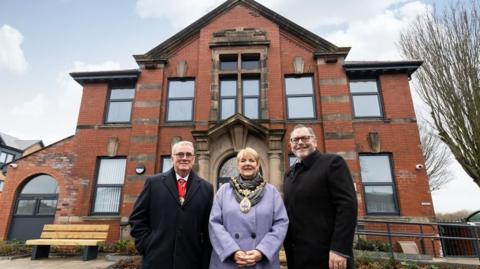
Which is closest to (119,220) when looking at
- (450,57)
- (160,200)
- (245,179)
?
(160,200)

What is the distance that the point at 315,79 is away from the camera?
10547 mm

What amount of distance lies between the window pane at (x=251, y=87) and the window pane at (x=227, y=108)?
650mm

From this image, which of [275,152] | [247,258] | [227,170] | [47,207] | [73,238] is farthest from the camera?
[47,207]

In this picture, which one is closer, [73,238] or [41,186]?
[73,238]

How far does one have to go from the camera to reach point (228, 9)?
11641mm

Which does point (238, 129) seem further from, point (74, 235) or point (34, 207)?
point (34, 207)

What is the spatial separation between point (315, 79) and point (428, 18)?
5.49 meters

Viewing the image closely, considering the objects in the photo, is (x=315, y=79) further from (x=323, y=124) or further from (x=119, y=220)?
(x=119, y=220)

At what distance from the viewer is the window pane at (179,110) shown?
1049cm

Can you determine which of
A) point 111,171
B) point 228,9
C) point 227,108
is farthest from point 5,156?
point 228,9

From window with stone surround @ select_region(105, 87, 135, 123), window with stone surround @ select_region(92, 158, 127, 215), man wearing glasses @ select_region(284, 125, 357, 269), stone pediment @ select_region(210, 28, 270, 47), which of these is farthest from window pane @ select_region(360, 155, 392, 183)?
window with stone surround @ select_region(105, 87, 135, 123)

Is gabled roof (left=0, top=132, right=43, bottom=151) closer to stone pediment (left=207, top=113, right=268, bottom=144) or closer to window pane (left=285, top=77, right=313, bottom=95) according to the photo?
stone pediment (left=207, top=113, right=268, bottom=144)

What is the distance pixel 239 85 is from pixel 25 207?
946 cm

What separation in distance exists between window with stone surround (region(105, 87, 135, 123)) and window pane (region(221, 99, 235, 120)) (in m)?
3.78
